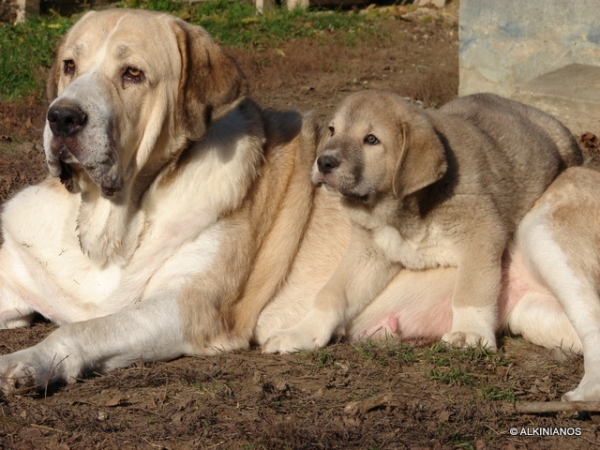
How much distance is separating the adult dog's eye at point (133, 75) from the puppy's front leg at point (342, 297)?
139cm

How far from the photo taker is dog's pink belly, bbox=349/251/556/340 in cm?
520

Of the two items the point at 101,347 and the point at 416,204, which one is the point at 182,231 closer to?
the point at 101,347

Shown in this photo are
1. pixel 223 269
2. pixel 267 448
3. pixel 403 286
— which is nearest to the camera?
pixel 267 448

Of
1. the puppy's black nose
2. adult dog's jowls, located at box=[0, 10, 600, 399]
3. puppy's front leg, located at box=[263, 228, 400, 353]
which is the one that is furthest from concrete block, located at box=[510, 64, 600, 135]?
the puppy's black nose

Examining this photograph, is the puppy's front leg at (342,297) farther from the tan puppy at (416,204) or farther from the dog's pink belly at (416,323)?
the dog's pink belly at (416,323)

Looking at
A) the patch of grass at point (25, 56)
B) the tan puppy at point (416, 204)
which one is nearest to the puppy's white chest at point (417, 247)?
the tan puppy at point (416, 204)

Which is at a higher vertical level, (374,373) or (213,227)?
(213,227)

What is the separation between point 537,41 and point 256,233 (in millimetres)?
5420

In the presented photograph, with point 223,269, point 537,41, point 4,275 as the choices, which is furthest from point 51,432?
point 537,41

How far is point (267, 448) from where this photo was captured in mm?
3664

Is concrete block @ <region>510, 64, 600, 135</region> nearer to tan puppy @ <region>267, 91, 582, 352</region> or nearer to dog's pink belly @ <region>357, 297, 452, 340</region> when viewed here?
tan puppy @ <region>267, 91, 582, 352</region>

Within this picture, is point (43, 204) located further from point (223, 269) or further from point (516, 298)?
point (516, 298)

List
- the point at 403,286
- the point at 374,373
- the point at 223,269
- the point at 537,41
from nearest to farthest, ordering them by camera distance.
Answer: the point at 374,373 < the point at 223,269 < the point at 403,286 < the point at 537,41

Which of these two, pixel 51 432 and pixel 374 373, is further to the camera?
pixel 374 373
